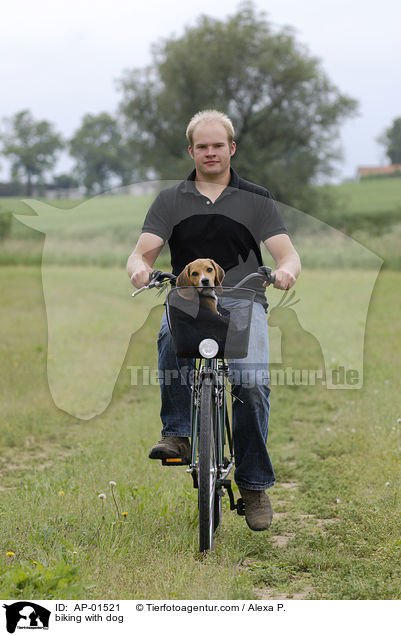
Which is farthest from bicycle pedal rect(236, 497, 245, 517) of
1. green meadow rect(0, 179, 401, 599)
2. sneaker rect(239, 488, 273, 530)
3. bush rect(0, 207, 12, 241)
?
bush rect(0, 207, 12, 241)

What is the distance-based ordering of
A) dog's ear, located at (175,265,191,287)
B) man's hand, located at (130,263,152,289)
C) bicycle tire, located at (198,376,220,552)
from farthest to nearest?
man's hand, located at (130,263,152,289), dog's ear, located at (175,265,191,287), bicycle tire, located at (198,376,220,552)

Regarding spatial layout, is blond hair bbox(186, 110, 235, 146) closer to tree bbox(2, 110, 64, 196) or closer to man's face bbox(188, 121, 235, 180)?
man's face bbox(188, 121, 235, 180)

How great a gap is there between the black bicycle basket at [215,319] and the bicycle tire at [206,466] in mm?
212

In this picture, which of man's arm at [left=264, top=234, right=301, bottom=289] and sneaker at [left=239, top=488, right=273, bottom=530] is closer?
man's arm at [left=264, top=234, right=301, bottom=289]

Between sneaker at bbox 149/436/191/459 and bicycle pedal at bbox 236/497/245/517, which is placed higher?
sneaker at bbox 149/436/191/459

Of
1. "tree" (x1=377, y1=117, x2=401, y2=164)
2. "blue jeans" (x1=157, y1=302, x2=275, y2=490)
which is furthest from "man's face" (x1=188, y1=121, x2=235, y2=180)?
"tree" (x1=377, y1=117, x2=401, y2=164)

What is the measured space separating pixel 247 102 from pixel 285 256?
3136 cm

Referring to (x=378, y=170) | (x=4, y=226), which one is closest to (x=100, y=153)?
(x=4, y=226)

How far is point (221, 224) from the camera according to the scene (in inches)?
167

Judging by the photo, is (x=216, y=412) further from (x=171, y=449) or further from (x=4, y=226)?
(x=4, y=226)

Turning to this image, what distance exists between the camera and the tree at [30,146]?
3406 centimetres
